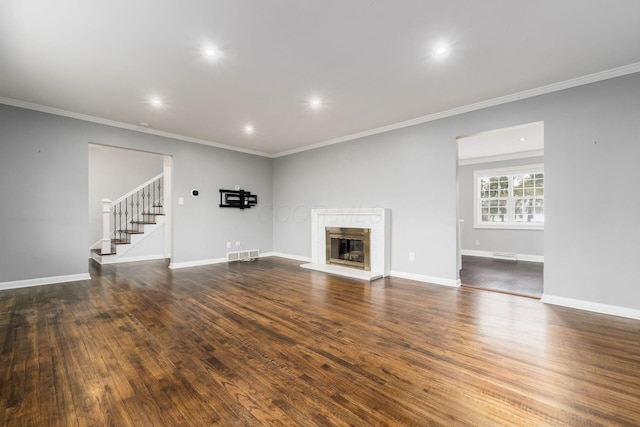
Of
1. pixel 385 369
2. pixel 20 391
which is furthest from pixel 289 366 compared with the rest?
pixel 20 391

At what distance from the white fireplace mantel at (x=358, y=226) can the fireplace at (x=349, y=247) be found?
0.28ft

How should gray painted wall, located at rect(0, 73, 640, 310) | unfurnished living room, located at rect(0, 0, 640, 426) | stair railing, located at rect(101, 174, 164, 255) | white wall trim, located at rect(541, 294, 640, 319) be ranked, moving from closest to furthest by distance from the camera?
unfurnished living room, located at rect(0, 0, 640, 426) < white wall trim, located at rect(541, 294, 640, 319) < gray painted wall, located at rect(0, 73, 640, 310) < stair railing, located at rect(101, 174, 164, 255)

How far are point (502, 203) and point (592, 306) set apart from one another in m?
4.76

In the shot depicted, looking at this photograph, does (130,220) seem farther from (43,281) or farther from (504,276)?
(504,276)

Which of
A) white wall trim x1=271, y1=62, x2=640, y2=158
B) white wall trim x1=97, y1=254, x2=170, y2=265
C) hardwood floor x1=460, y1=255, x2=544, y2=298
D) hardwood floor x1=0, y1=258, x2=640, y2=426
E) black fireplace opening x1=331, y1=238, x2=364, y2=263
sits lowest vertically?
hardwood floor x1=460, y1=255, x2=544, y2=298

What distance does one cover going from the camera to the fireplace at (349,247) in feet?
17.0

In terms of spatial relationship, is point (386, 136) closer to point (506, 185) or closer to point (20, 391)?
point (506, 185)

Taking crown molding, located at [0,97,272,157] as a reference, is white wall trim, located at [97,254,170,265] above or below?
below

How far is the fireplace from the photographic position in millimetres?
5176

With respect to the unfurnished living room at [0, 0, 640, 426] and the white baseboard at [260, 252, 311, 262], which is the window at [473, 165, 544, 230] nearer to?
the unfurnished living room at [0, 0, 640, 426]

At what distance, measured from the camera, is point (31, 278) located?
4215mm

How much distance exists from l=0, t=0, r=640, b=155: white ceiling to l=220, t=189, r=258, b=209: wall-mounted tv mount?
7.79 feet

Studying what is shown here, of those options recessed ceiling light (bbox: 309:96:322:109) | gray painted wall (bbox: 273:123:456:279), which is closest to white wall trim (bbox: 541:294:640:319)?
gray painted wall (bbox: 273:123:456:279)

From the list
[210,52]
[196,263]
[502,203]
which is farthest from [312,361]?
[502,203]
